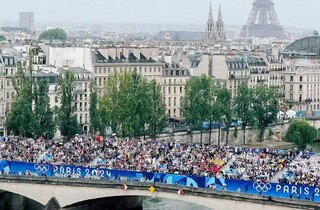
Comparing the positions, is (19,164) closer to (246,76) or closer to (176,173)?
(176,173)

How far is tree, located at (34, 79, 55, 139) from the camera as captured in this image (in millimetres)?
77250

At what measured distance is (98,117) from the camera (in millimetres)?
83312

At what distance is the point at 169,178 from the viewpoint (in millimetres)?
53938

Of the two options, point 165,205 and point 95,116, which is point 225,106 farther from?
point 165,205

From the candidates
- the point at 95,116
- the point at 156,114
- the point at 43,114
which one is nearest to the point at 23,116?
the point at 43,114

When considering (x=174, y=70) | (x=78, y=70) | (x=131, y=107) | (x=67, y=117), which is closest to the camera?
(x=67, y=117)

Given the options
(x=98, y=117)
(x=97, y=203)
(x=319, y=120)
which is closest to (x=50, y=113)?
(x=98, y=117)

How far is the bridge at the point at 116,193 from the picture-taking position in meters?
50.6

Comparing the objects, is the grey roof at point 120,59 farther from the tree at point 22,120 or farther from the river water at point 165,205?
the river water at point 165,205

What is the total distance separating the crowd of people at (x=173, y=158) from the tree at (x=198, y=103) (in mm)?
23068

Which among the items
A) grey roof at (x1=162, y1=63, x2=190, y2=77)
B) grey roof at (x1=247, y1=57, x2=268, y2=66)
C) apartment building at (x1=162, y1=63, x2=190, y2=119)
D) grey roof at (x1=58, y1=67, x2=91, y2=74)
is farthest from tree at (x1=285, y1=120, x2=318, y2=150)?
grey roof at (x1=58, y1=67, x2=91, y2=74)

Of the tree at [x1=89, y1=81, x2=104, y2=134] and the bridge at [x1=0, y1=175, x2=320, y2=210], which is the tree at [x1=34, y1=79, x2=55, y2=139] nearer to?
the tree at [x1=89, y1=81, x2=104, y2=134]

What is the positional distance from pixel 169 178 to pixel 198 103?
35855 mm

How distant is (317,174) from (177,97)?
2025 inches
